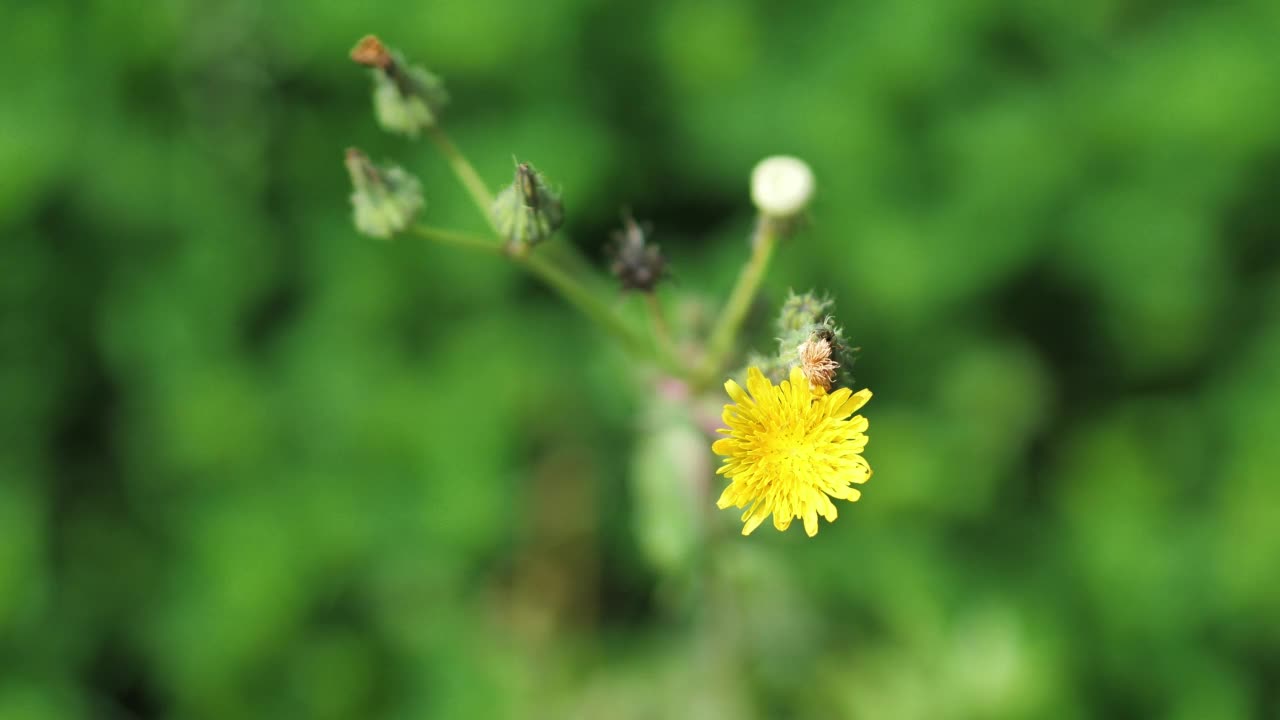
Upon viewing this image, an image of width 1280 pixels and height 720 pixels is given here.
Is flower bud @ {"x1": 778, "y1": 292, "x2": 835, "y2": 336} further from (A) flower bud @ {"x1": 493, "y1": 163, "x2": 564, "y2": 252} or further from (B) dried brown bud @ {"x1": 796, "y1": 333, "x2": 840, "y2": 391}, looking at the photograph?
(A) flower bud @ {"x1": 493, "y1": 163, "x2": 564, "y2": 252}

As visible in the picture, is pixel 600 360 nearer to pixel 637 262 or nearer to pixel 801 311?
pixel 637 262

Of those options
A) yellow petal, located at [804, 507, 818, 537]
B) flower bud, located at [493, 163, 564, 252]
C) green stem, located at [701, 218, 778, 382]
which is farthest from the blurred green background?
yellow petal, located at [804, 507, 818, 537]

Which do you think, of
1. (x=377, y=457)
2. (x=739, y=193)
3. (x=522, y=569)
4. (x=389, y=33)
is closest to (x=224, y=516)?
(x=377, y=457)

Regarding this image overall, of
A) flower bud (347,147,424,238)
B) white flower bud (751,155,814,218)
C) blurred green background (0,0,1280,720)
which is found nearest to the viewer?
flower bud (347,147,424,238)

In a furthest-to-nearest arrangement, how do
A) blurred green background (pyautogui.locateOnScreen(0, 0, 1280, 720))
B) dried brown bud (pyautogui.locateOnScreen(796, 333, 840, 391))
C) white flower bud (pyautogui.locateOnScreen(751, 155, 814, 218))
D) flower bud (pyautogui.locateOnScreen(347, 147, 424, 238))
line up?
blurred green background (pyautogui.locateOnScreen(0, 0, 1280, 720))
white flower bud (pyautogui.locateOnScreen(751, 155, 814, 218))
flower bud (pyautogui.locateOnScreen(347, 147, 424, 238))
dried brown bud (pyautogui.locateOnScreen(796, 333, 840, 391))

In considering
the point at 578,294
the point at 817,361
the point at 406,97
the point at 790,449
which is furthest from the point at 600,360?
the point at 817,361
